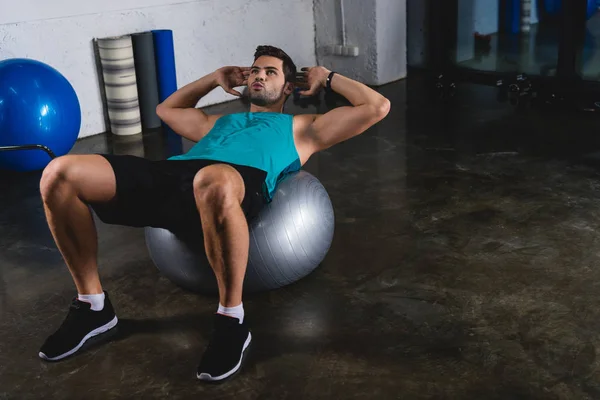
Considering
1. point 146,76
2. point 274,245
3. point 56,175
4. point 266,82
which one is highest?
point 266,82

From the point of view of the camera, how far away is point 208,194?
202cm

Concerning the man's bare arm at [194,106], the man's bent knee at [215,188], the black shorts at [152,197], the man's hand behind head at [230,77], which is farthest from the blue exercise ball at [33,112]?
the man's bent knee at [215,188]

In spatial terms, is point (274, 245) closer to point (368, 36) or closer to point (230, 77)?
point (230, 77)

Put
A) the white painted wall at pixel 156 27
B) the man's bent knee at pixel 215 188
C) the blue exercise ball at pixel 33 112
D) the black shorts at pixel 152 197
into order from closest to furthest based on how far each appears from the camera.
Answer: the man's bent knee at pixel 215 188, the black shorts at pixel 152 197, the blue exercise ball at pixel 33 112, the white painted wall at pixel 156 27

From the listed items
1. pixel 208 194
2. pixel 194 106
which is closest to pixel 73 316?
pixel 208 194

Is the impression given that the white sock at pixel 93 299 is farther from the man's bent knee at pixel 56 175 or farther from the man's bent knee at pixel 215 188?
the man's bent knee at pixel 215 188

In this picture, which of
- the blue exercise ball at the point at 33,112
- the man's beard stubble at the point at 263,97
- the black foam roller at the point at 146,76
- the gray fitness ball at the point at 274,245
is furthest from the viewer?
the black foam roller at the point at 146,76

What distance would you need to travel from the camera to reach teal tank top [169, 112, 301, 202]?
2.37 m

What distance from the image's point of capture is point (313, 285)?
8.60 ft

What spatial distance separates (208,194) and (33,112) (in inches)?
84.0

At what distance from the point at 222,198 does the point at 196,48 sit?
11.8 ft

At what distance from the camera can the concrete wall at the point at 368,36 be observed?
230 inches

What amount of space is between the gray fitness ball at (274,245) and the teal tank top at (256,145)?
0.06m

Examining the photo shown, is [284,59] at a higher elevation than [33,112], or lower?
higher
